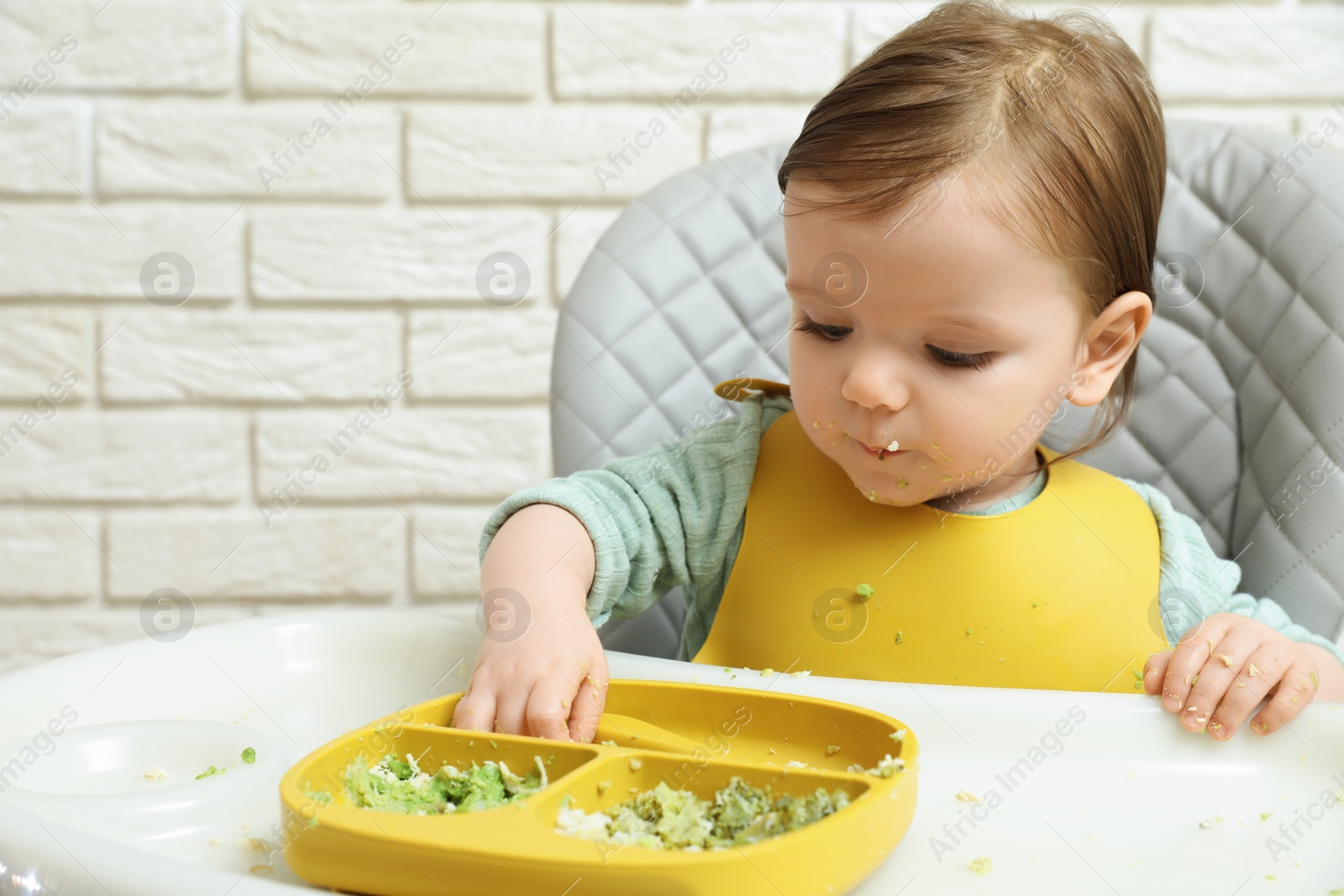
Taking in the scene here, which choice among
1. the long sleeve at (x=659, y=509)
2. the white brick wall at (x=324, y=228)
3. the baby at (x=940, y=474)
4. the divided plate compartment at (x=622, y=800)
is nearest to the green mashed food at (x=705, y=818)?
the divided plate compartment at (x=622, y=800)

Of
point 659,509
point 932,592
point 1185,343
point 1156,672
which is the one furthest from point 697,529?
point 1185,343

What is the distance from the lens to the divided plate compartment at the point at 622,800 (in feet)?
1.29

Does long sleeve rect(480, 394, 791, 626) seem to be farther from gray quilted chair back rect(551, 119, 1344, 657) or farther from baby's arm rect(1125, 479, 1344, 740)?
baby's arm rect(1125, 479, 1344, 740)

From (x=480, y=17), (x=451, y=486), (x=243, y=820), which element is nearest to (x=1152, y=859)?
(x=243, y=820)

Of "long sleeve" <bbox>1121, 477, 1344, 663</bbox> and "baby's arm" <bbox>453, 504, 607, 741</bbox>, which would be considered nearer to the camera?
"baby's arm" <bbox>453, 504, 607, 741</bbox>

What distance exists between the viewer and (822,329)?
0.68 metres

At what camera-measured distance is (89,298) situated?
134 centimetres

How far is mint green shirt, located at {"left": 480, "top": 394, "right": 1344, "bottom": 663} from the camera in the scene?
0.72 metres

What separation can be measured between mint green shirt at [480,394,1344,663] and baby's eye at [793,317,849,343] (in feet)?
0.39

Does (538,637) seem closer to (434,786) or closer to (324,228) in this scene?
(434,786)

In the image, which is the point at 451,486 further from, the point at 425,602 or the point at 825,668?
the point at 825,668

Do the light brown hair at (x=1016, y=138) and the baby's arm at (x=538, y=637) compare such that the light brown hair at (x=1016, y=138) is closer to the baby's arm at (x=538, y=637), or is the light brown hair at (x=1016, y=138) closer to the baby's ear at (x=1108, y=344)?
the baby's ear at (x=1108, y=344)

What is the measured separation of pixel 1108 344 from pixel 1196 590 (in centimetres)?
18

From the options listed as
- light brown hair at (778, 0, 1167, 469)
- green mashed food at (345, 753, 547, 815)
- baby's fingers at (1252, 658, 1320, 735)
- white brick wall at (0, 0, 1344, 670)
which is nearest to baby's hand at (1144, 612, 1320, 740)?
baby's fingers at (1252, 658, 1320, 735)
